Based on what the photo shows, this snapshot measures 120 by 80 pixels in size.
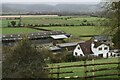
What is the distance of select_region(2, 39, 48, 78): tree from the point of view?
19.3 feet

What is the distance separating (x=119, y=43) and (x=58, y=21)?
23.6m

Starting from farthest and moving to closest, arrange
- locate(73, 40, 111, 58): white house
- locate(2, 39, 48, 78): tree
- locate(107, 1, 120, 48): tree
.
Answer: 1. locate(73, 40, 111, 58): white house
2. locate(107, 1, 120, 48): tree
3. locate(2, 39, 48, 78): tree

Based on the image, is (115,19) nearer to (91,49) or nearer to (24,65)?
(24,65)

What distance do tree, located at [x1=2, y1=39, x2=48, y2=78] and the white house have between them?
14325 millimetres

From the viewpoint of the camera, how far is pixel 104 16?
956 cm

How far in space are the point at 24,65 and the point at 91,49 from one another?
56.7 feet

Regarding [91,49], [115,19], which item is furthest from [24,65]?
[91,49]

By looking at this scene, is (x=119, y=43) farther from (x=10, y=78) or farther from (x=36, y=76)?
(x=10, y=78)

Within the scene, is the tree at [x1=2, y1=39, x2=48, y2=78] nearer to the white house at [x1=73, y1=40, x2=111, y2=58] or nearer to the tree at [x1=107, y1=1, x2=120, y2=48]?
the tree at [x1=107, y1=1, x2=120, y2=48]

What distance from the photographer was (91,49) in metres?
23.2

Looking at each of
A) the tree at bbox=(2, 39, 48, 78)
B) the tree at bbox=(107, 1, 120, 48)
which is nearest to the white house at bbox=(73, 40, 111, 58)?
the tree at bbox=(107, 1, 120, 48)

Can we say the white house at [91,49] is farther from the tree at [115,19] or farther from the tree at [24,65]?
the tree at [24,65]

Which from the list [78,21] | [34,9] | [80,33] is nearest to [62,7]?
[80,33]

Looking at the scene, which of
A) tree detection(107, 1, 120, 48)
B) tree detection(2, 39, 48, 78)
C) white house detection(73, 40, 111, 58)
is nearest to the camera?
tree detection(2, 39, 48, 78)
